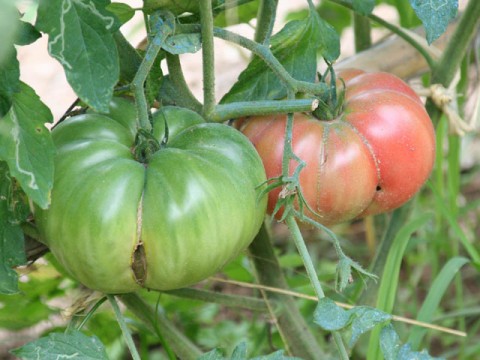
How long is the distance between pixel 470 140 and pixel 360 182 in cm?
132

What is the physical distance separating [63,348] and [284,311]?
0.44 metres

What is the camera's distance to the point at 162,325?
1045mm

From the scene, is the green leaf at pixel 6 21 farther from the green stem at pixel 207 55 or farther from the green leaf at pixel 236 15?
the green leaf at pixel 236 15

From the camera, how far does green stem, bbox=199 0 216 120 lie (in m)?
0.77

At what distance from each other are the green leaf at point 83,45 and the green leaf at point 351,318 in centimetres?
27

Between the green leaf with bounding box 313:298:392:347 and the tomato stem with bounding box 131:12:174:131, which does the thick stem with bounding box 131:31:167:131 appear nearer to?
the tomato stem with bounding box 131:12:174:131

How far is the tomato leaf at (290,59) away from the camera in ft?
2.95

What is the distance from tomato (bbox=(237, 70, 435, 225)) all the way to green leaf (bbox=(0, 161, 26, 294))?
11.0 inches

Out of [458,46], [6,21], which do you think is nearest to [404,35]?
[458,46]

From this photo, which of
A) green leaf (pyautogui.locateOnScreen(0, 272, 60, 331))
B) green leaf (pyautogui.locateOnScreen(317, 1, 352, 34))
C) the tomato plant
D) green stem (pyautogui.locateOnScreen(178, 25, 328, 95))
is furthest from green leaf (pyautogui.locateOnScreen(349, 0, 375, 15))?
green leaf (pyautogui.locateOnScreen(317, 1, 352, 34))

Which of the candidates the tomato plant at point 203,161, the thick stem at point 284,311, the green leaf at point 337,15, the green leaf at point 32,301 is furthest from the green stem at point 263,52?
the green leaf at point 337,15

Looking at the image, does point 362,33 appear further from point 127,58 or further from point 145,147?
point 145,147

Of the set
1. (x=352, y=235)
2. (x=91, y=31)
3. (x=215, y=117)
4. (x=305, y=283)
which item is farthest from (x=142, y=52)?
(x=352, y=235)

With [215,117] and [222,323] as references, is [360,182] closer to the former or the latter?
[215,117]
